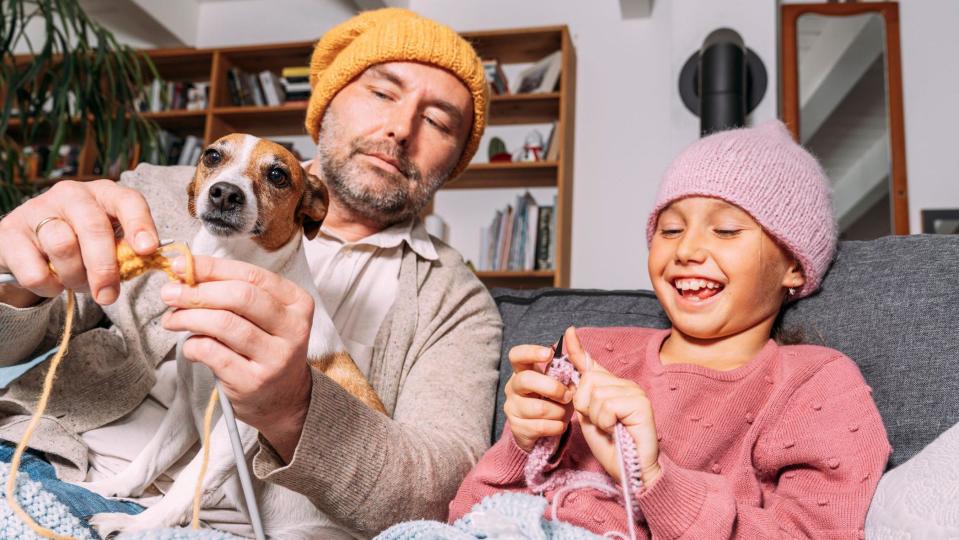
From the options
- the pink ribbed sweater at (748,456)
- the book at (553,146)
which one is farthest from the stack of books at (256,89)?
the pink ribbed sweater at (748,456)

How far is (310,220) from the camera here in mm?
1382

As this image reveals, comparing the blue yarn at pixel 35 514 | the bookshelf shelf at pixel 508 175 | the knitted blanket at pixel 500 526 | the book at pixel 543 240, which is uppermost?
the blue yarn at pixel 35 514

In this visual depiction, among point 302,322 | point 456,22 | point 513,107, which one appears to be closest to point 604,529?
point 302,322

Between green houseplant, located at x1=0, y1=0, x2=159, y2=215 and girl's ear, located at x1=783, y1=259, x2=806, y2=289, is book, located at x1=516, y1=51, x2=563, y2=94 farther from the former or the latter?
girl's ear, located at x1=783, y1=259, x2=806, y2=289

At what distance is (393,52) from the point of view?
5.36 ft

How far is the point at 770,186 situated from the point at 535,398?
530 mm

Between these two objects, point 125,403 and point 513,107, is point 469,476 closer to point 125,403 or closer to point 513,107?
point 125,403

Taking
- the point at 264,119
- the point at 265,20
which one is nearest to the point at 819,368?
the point at 264,119

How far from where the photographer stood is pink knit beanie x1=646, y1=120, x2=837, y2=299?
1.20 m

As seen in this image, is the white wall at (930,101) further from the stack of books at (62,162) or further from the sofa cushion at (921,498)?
the stack of books at (62,162)

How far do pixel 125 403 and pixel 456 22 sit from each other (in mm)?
3783

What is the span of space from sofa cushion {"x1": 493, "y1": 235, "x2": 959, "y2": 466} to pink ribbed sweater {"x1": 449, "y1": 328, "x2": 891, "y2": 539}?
83 mm

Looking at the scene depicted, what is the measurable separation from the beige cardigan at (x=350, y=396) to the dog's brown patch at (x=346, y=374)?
7 centimetres

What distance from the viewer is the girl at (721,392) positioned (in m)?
0.93
